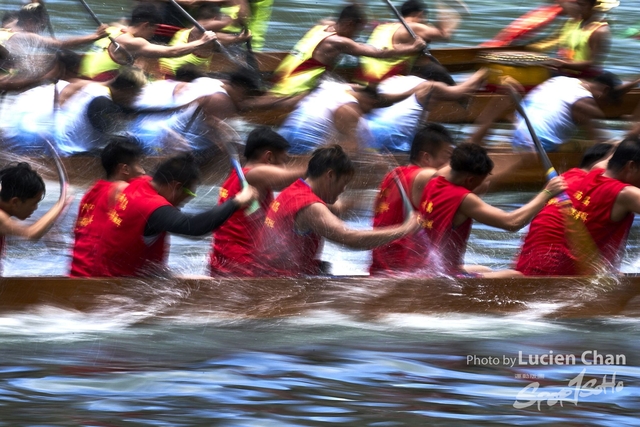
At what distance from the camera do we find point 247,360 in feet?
21.2

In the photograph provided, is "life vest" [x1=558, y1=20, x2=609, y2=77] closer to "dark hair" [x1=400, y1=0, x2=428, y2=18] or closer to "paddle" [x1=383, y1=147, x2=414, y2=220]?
"dark hair" [x1=400, y1=0, x2=428, y2=18]

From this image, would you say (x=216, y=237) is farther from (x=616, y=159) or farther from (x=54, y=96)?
(x=54, y=96)

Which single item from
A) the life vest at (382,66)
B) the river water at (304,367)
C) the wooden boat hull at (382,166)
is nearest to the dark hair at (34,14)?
the wooden boat hull at (382,166)

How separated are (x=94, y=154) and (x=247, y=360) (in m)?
3.27

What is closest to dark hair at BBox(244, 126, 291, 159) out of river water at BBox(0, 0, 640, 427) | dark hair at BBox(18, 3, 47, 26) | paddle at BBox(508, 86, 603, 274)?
river water at BBox(0, 0, 640, 427)

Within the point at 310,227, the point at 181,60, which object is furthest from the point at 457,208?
the point at 181,60

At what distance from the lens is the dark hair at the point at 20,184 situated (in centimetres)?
661

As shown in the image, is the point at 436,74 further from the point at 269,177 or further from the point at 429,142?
the point at 269,177

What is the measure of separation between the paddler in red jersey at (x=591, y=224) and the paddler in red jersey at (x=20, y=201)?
2526 millimetres

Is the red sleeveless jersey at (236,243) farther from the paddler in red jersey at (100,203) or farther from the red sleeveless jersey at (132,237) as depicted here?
the paddler in red jersey at (100,203)

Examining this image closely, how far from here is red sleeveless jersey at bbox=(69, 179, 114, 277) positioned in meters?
6.76

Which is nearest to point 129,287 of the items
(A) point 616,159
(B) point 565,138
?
(A) point 616,159

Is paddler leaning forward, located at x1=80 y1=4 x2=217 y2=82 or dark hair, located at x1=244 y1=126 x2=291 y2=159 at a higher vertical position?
paddler leaning forward, located at x1=80 y1=4 x2=217 y2=82

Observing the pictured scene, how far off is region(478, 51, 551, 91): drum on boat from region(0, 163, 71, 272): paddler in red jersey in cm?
425
